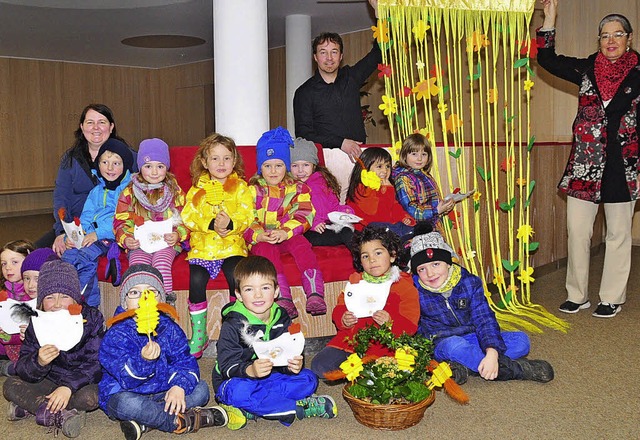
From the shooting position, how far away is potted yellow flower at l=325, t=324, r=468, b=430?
260cm

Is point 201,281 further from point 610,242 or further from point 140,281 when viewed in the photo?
point 610,242

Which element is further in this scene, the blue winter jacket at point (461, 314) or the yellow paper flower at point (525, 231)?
the yellow paper flower at point (525, 231)

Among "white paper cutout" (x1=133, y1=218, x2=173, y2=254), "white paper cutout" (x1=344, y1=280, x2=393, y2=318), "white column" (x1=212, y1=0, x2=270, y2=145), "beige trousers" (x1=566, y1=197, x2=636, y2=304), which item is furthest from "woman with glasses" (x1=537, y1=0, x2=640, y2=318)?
"white paper cutout" (x1=133, y1=218, x2=173, y2=254)

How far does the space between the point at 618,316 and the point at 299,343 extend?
8.08ft

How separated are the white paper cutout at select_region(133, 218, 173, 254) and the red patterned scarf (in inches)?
105

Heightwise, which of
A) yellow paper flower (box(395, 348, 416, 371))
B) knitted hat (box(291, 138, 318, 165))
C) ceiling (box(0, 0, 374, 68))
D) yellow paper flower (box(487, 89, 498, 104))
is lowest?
yellow paper flower (box(395, 348, 416, 371))

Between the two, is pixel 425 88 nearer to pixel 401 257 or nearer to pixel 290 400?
pixel 401 257

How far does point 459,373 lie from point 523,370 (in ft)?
1.01

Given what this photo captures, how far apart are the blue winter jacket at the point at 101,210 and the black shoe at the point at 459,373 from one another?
182 cm

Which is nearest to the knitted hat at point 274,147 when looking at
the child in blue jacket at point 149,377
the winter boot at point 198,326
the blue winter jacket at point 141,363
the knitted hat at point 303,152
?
the knitted hat at point 303,152

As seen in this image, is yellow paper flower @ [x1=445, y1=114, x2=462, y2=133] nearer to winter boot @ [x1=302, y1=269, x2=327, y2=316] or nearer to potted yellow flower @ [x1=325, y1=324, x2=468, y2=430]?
winter boot @ [x1=302, y1=269, x2=327, y2=316]

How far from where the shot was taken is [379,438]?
2584 millimetres

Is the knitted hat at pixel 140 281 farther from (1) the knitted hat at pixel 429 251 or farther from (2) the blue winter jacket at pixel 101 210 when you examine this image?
(1) the knitted hat at pixel 429 251

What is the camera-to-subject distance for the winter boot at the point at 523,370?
3133 mm
